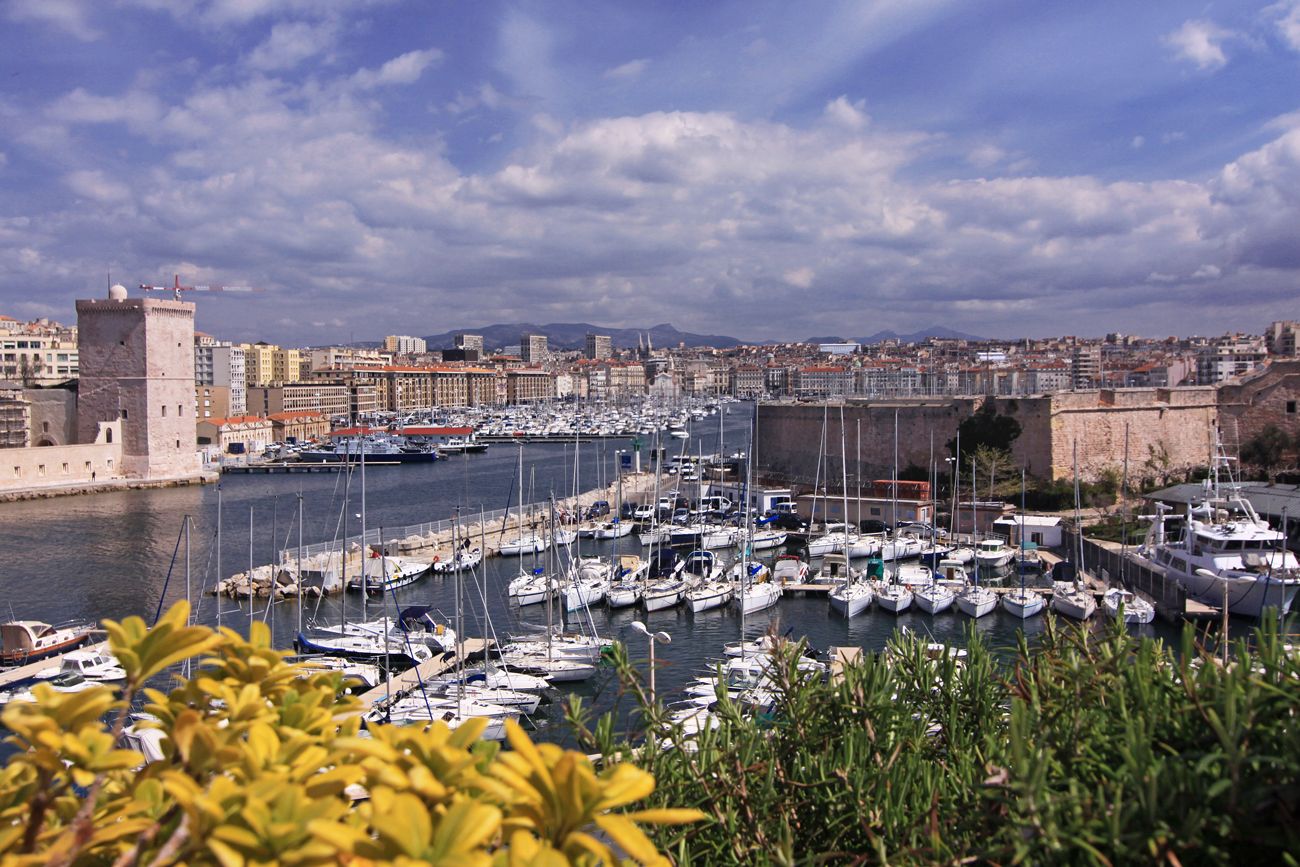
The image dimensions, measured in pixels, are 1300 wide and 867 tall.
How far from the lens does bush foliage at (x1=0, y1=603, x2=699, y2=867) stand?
875 mm

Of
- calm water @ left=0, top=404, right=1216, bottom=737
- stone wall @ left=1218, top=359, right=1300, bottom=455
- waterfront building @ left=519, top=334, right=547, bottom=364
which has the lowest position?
calm water @ left=0, top=404, right=1216, bottom=737

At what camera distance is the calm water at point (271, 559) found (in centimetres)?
1152

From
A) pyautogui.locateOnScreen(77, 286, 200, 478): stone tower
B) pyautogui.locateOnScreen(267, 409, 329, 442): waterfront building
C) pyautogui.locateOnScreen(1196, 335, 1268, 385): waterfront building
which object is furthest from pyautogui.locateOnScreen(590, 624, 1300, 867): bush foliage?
pyautogui.locateOnScreen(1196, 335, 1268, 385): waterfront building

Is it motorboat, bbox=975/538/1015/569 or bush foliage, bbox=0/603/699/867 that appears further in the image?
motorboat, bbox=975/538/1015/569

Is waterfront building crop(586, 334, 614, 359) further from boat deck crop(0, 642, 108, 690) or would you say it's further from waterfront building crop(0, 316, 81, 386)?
boat deck crop(0, 642, 108, 690)

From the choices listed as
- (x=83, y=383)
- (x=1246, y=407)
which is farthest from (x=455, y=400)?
(x=1246, y=407)

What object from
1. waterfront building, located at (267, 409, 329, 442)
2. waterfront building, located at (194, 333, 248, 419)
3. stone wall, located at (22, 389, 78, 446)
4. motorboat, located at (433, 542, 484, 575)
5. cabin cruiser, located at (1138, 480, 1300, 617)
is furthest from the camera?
waterfront building, located at (194, 333, 248, 419)

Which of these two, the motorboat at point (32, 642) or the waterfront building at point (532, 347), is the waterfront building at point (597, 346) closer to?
the waterfront building at point (532, 347)

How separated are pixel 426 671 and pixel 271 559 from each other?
851 centimetres

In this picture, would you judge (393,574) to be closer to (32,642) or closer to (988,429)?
(32,642)

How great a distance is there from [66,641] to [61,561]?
7.31m

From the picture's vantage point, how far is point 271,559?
16.5 metres

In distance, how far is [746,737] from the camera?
6.75ft

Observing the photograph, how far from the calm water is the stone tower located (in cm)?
203
